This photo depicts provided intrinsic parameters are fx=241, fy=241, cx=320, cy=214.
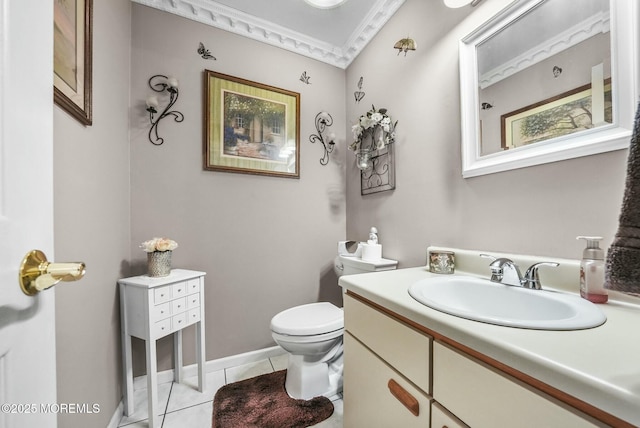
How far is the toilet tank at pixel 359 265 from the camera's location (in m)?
1.49

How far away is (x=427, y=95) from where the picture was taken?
1337 millimetres

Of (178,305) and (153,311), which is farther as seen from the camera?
(178,305)

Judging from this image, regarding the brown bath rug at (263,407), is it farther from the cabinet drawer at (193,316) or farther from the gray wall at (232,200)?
the cabinet drawer at (193,316)

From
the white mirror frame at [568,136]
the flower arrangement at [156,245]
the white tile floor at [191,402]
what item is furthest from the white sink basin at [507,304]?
the flower arrangement at [156,245]

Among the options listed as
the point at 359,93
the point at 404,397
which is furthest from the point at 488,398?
the point at 359,93

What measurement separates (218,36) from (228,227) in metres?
1.35

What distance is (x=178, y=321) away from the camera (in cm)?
132

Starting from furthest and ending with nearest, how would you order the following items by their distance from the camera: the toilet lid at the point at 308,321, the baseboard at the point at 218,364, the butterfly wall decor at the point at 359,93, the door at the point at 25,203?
1. the butterfly wall decor at the point at 359,93
2. the baseboard at the point at 218,364
3. the toilet lid at the point at 308,321
4. the door at the point at 25,203

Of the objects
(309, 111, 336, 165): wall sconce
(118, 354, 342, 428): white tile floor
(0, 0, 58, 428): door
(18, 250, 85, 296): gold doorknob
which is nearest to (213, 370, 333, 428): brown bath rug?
(118, 354, 342, 428): white tile floor

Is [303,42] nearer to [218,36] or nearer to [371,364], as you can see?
[218,36]

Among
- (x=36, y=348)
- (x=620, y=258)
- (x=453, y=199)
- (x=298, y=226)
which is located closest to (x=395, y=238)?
(x=453, y=199)

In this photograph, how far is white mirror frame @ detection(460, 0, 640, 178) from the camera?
0.69 metres

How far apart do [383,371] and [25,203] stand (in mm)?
937

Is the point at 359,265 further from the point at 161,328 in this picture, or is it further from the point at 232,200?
the point at 161,328
